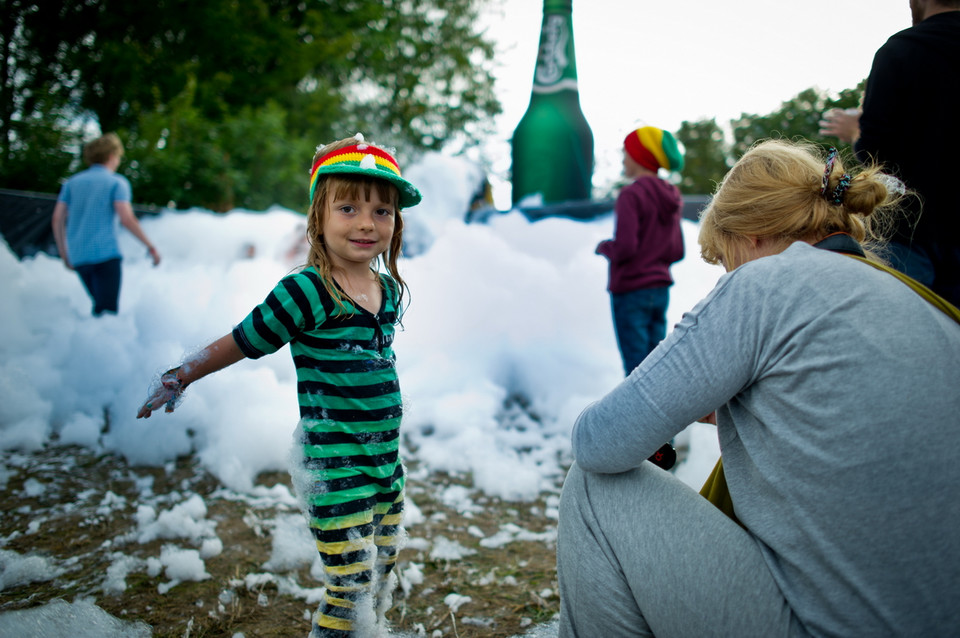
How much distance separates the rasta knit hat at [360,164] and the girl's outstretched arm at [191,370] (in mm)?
479

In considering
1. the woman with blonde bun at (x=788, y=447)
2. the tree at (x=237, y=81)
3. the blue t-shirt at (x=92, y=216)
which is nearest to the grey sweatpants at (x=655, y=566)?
the woman with blonde bun at (x=788, y=447)

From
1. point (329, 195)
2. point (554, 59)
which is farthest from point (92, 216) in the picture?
point (554, 59)

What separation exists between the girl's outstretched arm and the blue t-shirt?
330 cm

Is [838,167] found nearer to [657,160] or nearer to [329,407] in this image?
[329,407]

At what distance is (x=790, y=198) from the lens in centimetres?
127

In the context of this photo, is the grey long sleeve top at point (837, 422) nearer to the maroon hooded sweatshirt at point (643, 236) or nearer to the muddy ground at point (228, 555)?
the muddy ground at point (228, 555)

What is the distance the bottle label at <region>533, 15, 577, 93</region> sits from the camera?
7.07m

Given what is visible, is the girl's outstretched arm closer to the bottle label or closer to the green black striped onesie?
the green black striped onesie

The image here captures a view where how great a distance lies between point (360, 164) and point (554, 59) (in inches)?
241

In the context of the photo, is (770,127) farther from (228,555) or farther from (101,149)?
(101,149)

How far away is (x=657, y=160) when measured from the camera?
3.40 metres

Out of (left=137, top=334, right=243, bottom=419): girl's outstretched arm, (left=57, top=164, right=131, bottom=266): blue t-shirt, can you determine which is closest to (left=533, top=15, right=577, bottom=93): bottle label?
(left=57, top=164, right=131, bottom=266): blue t-shirt

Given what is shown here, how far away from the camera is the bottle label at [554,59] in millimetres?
7070

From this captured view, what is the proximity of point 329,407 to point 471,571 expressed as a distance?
40.9 inches
